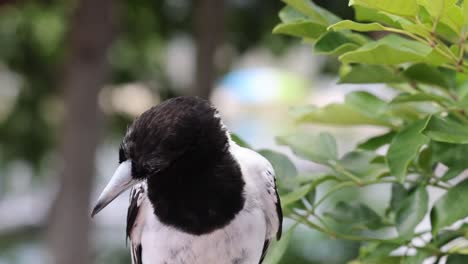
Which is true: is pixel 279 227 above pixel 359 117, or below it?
below

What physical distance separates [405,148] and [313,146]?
0.16m

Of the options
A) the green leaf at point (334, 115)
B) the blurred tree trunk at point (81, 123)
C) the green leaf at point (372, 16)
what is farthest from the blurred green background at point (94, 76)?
the green leaf at point (372, 16)

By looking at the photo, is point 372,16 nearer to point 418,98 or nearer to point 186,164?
point 418,98

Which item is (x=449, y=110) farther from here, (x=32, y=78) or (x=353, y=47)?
(x=32, y=78)

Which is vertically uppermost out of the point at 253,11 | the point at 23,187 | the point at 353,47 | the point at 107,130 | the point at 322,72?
the point at 353,47

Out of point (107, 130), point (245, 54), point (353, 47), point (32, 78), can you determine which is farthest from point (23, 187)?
point (353, 47)

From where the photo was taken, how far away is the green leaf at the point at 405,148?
2.21 feet

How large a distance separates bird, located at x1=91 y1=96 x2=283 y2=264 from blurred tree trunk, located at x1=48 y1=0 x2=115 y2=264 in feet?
2.66

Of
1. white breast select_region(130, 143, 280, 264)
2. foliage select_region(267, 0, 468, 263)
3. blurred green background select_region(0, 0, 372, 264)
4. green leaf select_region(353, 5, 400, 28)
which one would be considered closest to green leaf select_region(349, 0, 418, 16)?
foliage select_region(267, 0, 468, 263)

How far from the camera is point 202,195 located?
0.85 meters

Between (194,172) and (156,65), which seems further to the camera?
(156,65)

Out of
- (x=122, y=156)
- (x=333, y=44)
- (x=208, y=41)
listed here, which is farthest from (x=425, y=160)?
(x=208, y=41)

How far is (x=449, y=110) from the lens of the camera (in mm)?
722

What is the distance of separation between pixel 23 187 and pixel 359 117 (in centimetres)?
227
